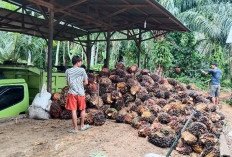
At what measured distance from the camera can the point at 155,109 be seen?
5.60 metres

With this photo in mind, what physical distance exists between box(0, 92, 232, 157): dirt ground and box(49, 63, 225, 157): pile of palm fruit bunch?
1.01 feet

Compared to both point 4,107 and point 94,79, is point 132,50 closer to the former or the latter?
point 94,79

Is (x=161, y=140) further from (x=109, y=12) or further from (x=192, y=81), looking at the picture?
(x=192, y=81)

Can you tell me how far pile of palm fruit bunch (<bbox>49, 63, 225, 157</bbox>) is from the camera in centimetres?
437

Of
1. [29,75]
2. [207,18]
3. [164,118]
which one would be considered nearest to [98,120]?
[164,118]

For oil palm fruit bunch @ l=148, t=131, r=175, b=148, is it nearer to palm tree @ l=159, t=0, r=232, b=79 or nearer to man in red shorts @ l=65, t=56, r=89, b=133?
man in red shorts @ l=65, t=56, r=89, b=133

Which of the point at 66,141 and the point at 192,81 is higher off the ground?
the point at 192,81

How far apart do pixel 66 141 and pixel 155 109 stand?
8.50ft

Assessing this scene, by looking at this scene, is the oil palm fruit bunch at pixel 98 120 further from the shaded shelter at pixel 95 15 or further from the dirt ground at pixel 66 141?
the shaded shelter at pixel 95 15

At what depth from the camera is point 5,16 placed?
28.1 feet

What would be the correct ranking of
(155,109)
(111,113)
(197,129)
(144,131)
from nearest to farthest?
(197,129)
(144,131)
(155,109)
(111,113)

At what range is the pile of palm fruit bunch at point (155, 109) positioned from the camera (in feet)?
14.3

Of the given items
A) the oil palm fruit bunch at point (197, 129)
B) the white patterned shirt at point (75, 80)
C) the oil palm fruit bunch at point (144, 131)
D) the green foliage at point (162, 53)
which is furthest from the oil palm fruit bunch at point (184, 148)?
the green foliage at point (162, 53)

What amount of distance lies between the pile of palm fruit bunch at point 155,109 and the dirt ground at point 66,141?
0.31m
